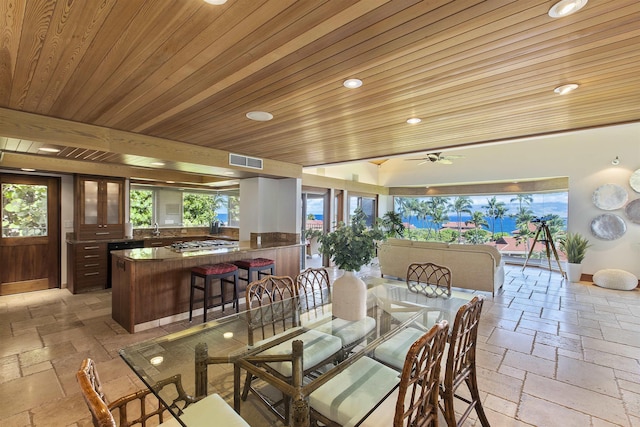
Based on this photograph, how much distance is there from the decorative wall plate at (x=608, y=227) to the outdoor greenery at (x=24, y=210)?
35.6 feet

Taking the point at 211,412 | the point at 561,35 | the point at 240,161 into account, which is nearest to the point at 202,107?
the point at 240,161

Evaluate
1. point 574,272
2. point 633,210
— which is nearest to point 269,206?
point 574,272

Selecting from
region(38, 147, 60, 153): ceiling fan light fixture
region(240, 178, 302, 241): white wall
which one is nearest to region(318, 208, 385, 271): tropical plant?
region(38, 147, 60, 153): ceiling fan light fixture

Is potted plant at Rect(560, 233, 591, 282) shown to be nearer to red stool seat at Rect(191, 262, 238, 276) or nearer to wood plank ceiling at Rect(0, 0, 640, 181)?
wood plank ceiling at Rect(0, 0, 640, 181)

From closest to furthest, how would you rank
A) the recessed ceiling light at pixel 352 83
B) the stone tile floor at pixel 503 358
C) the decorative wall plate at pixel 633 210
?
the recessed ceiling light at pixel 352 83, the stone tile floor at pixel 503 358, the decorative wall plate at pixel 633 210

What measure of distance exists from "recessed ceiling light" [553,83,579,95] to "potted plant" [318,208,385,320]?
1641mm

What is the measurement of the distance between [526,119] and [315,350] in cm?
290

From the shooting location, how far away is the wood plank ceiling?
1.34 meters

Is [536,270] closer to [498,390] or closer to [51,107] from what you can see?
[498,390]

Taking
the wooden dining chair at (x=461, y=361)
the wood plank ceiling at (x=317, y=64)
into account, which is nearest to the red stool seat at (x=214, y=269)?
the wood plank ceiling at (x=317, y=64)

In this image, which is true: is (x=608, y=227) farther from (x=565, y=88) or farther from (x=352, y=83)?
(x=352, y=83)

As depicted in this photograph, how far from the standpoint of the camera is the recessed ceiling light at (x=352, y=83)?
6.54 feet

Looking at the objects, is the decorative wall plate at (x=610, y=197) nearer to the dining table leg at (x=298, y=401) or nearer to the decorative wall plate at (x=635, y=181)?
the decorative wall plate at (x=635, y=181)

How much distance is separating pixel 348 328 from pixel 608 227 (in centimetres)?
697
